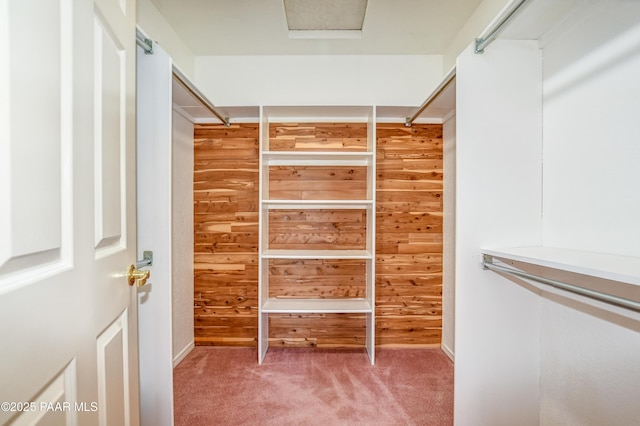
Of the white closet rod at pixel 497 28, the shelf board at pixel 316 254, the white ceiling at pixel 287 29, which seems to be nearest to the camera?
the white closet rod at pixel 497 28

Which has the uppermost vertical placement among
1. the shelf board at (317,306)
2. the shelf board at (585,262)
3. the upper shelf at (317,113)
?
the upper shelf at (317,113)

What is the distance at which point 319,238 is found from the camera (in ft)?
7.92

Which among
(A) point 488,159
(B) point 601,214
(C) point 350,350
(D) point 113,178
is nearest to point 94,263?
(D) point 113,178

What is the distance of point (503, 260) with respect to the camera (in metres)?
1.31

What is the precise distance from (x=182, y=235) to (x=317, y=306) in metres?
1.26

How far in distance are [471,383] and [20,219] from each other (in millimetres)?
1689

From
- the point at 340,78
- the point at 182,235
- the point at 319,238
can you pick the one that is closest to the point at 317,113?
the point at 340,78

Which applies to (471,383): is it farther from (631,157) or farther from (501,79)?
(501,79)

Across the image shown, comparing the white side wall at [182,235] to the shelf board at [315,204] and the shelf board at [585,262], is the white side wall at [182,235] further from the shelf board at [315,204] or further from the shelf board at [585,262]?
the shelf board at [585,262]

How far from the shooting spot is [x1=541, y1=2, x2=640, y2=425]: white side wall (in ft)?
3.19

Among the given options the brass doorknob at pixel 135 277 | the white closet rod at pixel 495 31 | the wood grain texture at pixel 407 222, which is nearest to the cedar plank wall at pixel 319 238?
the wood grain texture at pixel 407 222

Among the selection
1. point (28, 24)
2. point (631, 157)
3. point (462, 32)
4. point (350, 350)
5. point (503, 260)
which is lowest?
point (350, 350)

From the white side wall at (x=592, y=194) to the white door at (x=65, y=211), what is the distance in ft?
5.56

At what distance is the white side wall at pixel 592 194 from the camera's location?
3.19 ft
